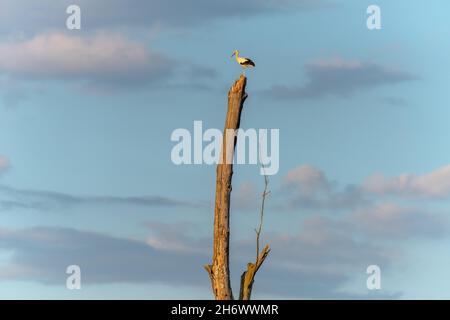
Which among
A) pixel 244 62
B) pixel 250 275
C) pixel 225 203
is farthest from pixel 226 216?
pixel 244 62

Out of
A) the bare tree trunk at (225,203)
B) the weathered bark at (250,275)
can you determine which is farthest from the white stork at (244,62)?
the weathered bark at (250,275)

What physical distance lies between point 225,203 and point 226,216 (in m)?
0.37

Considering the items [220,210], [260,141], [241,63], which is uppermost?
[241,63]

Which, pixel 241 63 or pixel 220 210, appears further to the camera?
pixel 241 63

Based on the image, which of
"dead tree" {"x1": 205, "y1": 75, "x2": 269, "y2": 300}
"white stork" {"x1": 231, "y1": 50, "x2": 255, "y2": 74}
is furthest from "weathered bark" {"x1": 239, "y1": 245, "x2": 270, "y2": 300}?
"white stork" {"x1": 231, "y1": 50, "x2": 255, "y2": 74}

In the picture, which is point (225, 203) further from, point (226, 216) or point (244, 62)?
point (244, 62)

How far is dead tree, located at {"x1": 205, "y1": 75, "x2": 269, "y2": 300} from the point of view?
21.5 metres

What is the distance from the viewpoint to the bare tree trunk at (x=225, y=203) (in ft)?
70.4

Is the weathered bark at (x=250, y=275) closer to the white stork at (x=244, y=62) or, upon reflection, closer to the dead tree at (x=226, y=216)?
the dead tree at (x=226, y=216)
